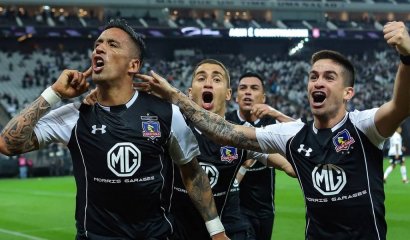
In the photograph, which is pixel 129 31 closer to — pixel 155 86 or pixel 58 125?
pixel 155 86

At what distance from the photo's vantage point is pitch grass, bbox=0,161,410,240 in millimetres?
14406

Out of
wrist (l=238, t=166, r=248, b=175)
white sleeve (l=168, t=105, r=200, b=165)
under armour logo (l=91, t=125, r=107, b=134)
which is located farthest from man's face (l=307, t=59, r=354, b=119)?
wrist (l=238, t=166, r=248, b=175)

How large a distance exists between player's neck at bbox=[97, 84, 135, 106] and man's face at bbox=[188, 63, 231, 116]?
167cm

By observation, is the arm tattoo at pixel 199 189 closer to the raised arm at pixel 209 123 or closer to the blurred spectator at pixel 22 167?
the raised arm at pixel 209 123

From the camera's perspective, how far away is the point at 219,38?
210ft

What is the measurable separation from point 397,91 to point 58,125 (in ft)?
7.93

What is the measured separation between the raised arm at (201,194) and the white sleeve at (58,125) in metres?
1.01

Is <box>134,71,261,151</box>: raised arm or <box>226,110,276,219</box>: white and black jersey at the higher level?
<box>134,71,261,151</box>: raised arm

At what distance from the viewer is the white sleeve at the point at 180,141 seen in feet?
17.9

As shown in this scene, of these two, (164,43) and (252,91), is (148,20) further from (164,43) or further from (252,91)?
(252,91)

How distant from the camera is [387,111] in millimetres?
4785

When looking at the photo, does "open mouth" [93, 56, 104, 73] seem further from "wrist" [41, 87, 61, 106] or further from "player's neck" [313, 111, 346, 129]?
"player's neck" [313, 111, 346, 129]

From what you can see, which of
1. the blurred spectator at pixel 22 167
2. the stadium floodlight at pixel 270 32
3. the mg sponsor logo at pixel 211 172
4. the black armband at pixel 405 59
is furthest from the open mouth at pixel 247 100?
the stadium floodlight at pixel 270 32

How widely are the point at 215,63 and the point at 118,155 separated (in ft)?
7.42
